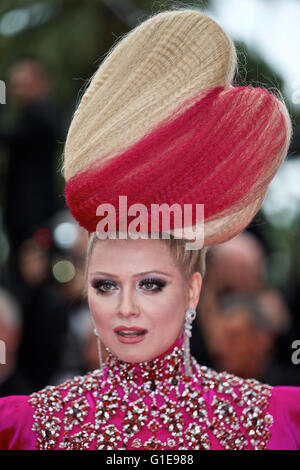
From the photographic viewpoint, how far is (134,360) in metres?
1.61

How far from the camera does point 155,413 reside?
5.43ft

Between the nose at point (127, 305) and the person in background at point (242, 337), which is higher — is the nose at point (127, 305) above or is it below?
above

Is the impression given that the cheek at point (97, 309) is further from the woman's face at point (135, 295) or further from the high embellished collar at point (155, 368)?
the high embellished collar at point (155, 368)

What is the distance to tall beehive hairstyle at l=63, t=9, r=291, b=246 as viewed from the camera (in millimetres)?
1525

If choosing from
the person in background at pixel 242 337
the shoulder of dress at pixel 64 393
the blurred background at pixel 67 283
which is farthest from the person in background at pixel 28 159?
the shoulder of dress at pixel 64 393

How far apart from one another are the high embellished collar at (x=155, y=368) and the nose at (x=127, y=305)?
0.56ft

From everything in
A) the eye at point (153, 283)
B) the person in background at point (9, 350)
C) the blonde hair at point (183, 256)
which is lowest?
the person in background at point (9, 350)

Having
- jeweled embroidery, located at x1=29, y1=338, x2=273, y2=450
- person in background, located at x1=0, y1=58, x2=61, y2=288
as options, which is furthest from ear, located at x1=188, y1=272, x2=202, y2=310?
person in background, located at x1=0, y1=58, x2=61, y2=288

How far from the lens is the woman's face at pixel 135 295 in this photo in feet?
5.14

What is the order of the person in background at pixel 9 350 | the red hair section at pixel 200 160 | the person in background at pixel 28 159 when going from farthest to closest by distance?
the person in background at pixel 28 159 < the person in background at pixel 9 350 < the red hair section at pixel 200 160

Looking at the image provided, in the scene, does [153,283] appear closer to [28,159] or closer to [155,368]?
[155,368]

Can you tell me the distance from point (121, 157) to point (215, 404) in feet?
2.06

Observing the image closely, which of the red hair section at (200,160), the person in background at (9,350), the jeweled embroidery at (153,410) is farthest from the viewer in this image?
the person in background at (9,350)

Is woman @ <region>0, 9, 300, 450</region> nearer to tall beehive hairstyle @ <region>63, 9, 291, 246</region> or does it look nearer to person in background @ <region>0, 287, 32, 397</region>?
tall beehive hairstyle @ <region>63, 9, 291, 246</region>
